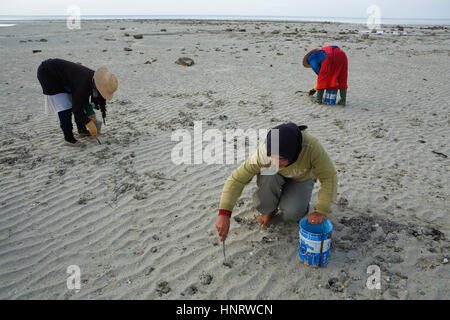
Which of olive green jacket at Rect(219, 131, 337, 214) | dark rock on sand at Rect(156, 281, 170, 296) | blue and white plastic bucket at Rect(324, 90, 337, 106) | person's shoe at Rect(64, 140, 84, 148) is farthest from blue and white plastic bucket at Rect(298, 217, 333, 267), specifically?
blue and white plastic bucket at Rect(324, 90, 337, 106)

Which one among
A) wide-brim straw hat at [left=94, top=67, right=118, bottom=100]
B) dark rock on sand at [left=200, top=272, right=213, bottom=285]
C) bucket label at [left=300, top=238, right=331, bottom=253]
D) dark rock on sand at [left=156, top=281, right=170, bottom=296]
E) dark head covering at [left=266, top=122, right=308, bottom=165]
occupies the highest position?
wide-brim straw hat at [left=94, top=67, right=118, bottom=100]

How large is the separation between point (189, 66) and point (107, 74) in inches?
310

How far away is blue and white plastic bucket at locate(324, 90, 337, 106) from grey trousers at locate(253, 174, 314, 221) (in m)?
4.79

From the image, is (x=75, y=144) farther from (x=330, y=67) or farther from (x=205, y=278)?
(x=330, y=67)

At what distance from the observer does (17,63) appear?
11.5 m

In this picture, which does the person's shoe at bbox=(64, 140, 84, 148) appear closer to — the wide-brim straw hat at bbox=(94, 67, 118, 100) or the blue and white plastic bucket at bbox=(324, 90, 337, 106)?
the wide-brim straw hat at bbox=(94, 67, 118, 100)

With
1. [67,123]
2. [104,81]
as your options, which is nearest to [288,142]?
[104,81]

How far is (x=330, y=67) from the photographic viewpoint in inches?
265

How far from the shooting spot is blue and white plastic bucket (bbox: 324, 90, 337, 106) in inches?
274

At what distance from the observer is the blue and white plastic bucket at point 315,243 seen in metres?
2.42

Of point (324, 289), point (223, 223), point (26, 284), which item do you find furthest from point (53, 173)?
point (324, 289)

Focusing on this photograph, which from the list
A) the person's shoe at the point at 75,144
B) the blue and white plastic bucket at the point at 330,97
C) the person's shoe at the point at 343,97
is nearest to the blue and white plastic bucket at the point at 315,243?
the person's shoe at the point at 75,144

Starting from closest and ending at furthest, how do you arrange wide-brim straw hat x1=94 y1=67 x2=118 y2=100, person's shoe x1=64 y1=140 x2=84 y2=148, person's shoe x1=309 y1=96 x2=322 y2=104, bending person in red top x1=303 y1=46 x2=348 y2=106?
1. wide-brim straw hat x1=94 y1=67 x2=118 y2=100
2. person's shoe x1=64 y1=140 x2=84 y2=148
3. bending person in red top x1=303 y1=46 x2=348 y2=106
4. person's shoe x1=309 y1=96 x2=322 y2=104
